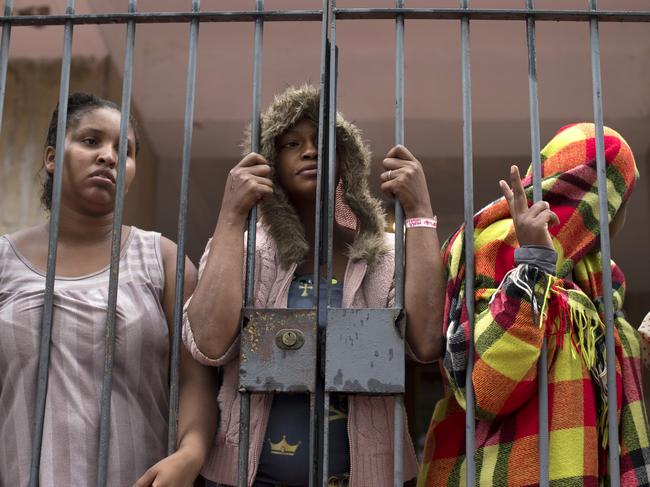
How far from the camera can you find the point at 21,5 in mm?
4258

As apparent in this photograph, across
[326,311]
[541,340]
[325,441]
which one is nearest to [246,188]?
[326,311]

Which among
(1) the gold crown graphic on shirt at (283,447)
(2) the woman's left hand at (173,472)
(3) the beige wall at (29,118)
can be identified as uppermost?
(3) the beige wall at (29,118)

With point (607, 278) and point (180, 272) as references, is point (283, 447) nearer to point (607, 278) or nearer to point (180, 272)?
point (180, 272)

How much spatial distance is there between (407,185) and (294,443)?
0.65m

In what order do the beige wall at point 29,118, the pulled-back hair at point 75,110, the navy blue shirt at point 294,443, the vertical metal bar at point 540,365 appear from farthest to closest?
the beige wall at point 29,118 < the pulled-back hair at point 75,110 < the navy blue shirt at point 294,443 < the vertical metal bar at point 540,365

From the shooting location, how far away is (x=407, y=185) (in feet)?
6.55

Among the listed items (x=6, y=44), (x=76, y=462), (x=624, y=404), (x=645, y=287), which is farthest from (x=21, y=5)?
(x=645, y=287)

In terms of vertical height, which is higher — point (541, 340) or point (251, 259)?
point (251, 259)

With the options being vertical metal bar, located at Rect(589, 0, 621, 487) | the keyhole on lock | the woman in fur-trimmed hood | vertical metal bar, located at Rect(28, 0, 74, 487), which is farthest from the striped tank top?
vertical metal bar, located at Rect(589, 0, 621, 487)

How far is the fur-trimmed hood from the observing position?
2258 mm

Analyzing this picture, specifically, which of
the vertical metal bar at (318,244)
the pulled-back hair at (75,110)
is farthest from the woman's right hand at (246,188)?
the pulled-back hair at (75,110)

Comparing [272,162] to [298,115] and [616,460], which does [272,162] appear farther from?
[616,460]

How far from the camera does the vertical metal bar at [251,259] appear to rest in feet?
6.35

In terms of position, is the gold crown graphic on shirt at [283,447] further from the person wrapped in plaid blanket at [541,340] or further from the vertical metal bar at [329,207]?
the person wrapped in plaid blanket at [541,340]
